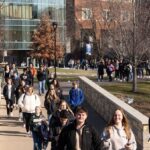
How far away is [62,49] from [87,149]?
232 ft

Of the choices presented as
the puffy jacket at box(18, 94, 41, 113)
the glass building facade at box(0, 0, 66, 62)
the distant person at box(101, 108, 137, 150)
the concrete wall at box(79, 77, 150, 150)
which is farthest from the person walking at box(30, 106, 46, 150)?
the glass building facade at box(0, 0, 66, 62)

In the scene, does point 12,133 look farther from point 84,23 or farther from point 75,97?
point 84,23

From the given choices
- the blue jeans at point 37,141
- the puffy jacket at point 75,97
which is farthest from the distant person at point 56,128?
the puffy jacket at point 75,97

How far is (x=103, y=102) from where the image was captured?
21.4 m

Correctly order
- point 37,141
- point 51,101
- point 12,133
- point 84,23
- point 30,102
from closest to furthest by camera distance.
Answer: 1. point 37,141
2. point 51,101
3. point 30,102
4. point 12,133
5. point 84,23

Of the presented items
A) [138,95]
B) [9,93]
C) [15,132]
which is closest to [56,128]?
[15,132]

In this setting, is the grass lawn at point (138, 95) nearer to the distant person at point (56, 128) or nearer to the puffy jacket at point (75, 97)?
the puffy jacket at point (75, 97)

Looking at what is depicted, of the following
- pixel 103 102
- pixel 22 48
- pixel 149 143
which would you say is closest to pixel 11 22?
pixel 22 48

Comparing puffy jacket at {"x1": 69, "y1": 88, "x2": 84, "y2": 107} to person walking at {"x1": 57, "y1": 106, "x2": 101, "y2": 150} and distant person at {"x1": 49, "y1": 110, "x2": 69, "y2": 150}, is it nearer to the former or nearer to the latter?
distant person at {"x1": 49, "y1": 110, "x2": 69, "y2": 150}

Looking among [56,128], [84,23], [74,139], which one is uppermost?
[84,23]

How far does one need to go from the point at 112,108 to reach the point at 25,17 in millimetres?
75772

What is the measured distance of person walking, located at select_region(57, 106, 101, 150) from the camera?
8.10m

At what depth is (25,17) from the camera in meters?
93.6

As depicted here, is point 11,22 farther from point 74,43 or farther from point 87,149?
point 87,149
